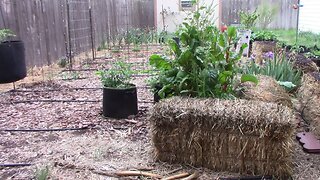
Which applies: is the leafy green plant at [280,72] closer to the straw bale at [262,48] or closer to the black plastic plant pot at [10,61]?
the straw bale at [262,48]

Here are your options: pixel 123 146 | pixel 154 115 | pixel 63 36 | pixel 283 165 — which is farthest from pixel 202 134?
pixel 63 36

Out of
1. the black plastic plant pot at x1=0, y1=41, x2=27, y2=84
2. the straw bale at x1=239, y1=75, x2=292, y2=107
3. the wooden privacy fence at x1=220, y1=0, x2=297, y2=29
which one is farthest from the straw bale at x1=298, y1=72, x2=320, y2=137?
the wooden privacy fence at x1=220, y1=0, x2=297, y2=29

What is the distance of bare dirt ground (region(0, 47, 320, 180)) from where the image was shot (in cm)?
235

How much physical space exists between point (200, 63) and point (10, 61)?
2.98 meters

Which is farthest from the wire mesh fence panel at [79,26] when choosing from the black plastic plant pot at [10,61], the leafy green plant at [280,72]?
the leafy green plant at [280,72]

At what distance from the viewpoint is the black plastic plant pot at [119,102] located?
11.0ft

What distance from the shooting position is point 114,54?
8.20 metres

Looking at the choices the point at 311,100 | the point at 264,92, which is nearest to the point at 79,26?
the point at 264,92

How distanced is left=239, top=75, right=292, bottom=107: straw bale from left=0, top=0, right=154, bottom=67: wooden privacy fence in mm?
3928

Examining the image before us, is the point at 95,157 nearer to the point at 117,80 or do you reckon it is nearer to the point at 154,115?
the point at 154,115

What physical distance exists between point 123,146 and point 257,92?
1233 millimetres

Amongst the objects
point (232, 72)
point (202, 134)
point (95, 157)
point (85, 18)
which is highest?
point (85, 18)

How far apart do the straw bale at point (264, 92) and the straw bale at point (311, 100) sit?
9.3 inches

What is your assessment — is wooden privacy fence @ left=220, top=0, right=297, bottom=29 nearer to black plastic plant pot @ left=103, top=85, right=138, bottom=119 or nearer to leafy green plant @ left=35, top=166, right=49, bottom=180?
black plastic plant pot @ left=103, top=85, right=138, bottom=119
